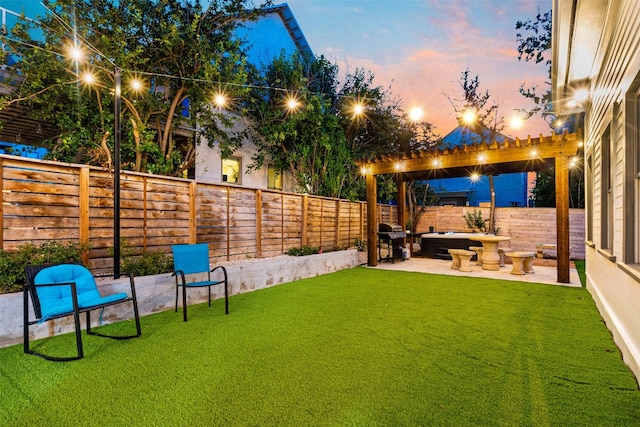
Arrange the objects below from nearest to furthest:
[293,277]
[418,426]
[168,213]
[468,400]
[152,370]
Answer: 1. [418,426]
2. [468,400]
3. [152,370]
4. [168,213]
5. [293,277]

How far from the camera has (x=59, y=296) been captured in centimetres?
321

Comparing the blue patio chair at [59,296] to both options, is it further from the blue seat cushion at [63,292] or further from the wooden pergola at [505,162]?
the wooden pergola at [505,162]

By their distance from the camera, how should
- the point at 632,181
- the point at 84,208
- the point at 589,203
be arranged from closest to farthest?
the point at 632,181 → the point at 84,208 → the point at 589,203

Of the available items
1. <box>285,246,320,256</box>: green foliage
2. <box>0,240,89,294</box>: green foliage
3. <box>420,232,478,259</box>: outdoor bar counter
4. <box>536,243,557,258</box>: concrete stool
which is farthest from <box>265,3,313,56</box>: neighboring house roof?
<box>536,243,557,258</box>: concrete stool

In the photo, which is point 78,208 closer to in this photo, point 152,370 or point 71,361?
point 71,361

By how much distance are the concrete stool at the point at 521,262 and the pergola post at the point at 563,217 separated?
0.97m

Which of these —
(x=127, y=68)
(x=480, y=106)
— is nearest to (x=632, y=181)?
(x=127, y=68)

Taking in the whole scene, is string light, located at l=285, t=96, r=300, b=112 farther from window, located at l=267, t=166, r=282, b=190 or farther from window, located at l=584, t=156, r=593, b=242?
window, located at l=584, t=156, r=593, b=242

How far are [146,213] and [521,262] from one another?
25.9 feet

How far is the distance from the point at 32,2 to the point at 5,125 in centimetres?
287

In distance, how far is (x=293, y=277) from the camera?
6992mm

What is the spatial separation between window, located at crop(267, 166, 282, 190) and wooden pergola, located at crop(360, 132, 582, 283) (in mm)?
2872

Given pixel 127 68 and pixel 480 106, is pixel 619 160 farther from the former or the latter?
pixel 480 106

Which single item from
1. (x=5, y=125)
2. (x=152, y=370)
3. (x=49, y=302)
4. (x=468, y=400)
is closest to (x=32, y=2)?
(x=5, y=125)
